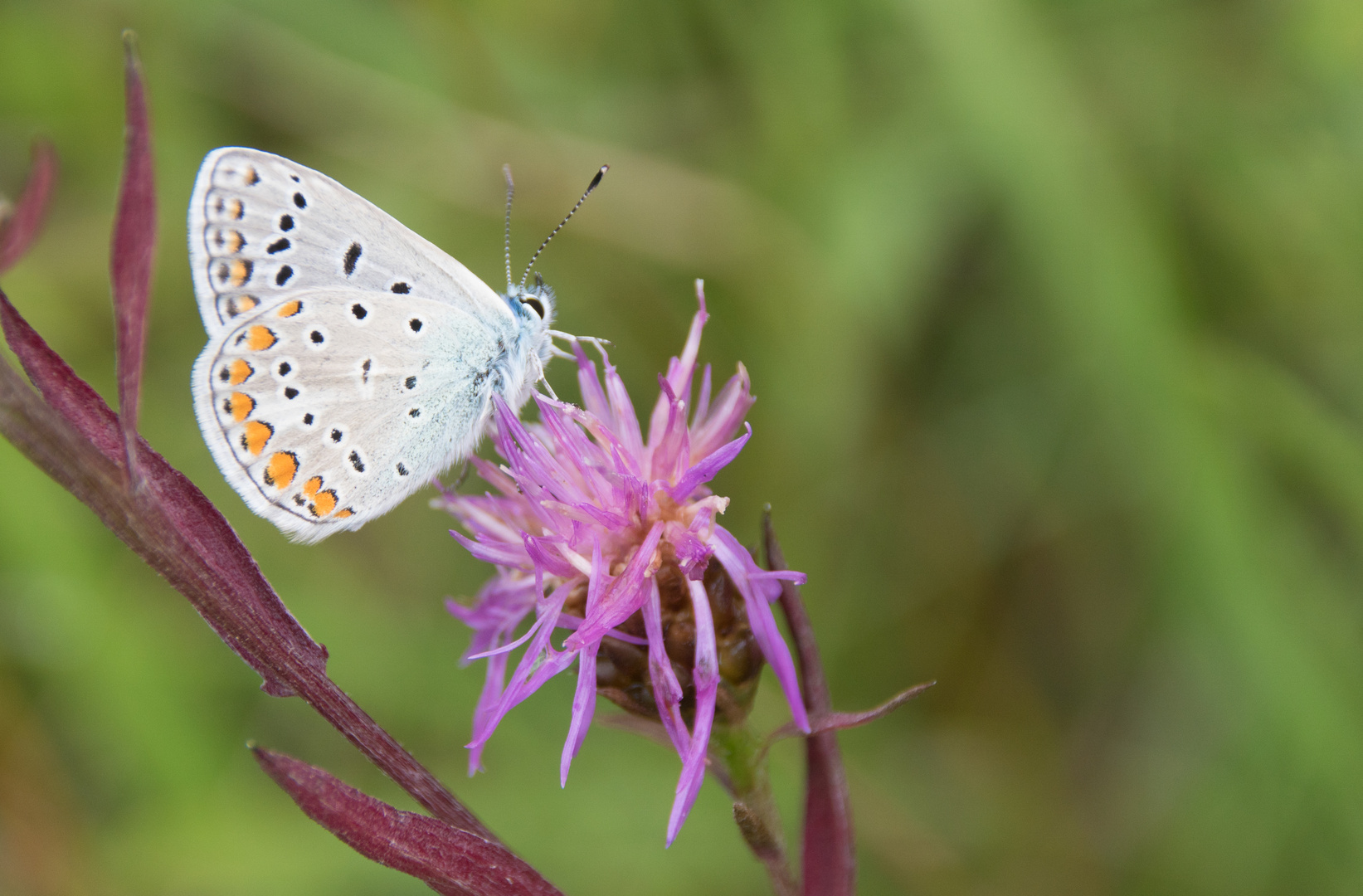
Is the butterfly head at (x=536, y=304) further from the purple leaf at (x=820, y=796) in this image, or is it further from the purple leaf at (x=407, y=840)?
the purple leaf at (x=407, y=840)

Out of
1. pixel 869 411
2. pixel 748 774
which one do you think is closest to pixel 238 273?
pixel 748 774

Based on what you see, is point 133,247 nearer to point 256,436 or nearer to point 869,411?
point 256,436

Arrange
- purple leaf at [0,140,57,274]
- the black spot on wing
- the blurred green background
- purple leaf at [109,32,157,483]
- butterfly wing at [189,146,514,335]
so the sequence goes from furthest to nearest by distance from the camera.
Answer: the blurred green background
the black spot on wing
butterfly wing at [189,146,514,335]
purple leaf at [0,140,57,274]
purple leaf at [109,32,157,483]

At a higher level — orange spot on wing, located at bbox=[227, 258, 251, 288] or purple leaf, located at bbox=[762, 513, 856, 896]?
purple leaf, located at bbox=[762, 513, 856, 896]

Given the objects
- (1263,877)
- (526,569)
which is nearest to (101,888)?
(526,569)

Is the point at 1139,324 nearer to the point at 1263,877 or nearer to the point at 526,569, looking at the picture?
the point at 1263,877

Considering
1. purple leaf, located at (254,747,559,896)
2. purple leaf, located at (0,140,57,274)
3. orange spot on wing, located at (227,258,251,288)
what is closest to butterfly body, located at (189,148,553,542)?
orange spot on wing, located at (227,258,251,288)

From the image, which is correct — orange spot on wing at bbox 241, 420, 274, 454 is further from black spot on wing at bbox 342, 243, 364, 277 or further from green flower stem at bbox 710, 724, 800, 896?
green flower stem at bbox 710, 724, 800, 896

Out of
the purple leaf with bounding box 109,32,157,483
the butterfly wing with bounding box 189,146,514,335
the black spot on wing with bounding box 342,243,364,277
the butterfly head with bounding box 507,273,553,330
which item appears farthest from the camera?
the butterfly head with bounding box 507,273,553,330
